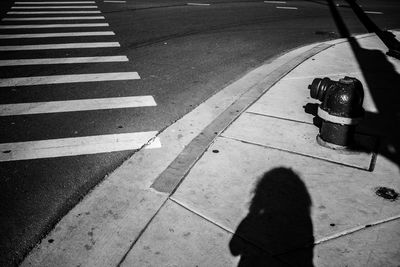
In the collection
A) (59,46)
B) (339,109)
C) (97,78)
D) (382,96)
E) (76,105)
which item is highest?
(339,109)

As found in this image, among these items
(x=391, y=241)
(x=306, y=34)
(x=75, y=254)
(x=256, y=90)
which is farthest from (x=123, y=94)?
(x=306, y=34)

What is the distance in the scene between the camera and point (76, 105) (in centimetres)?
569

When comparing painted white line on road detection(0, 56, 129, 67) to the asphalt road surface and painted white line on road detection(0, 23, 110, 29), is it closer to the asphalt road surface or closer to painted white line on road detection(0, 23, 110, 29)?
the asphalt road surface

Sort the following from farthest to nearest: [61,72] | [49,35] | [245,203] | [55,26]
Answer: [55,26]
[49,35]
[61,72]
[245,203]

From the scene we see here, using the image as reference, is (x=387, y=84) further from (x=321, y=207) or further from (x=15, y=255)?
(x=15, y=255)

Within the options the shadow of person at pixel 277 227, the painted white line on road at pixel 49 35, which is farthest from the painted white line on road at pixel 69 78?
the shadow of person at pixel 277 227

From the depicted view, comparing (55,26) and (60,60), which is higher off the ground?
(55,26)

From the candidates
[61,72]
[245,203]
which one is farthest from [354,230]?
[61,72]

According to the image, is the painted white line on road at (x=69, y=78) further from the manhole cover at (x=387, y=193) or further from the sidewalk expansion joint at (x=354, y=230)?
the sidewalk expansion joint at (x=354, y=230)

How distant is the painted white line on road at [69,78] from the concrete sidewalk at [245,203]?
8.44ft

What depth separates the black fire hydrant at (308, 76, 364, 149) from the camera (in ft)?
12.4

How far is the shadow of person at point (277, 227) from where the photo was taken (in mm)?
2654

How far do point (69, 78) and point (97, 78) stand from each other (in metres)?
0.59

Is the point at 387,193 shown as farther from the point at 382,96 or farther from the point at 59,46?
the point at 59,46
